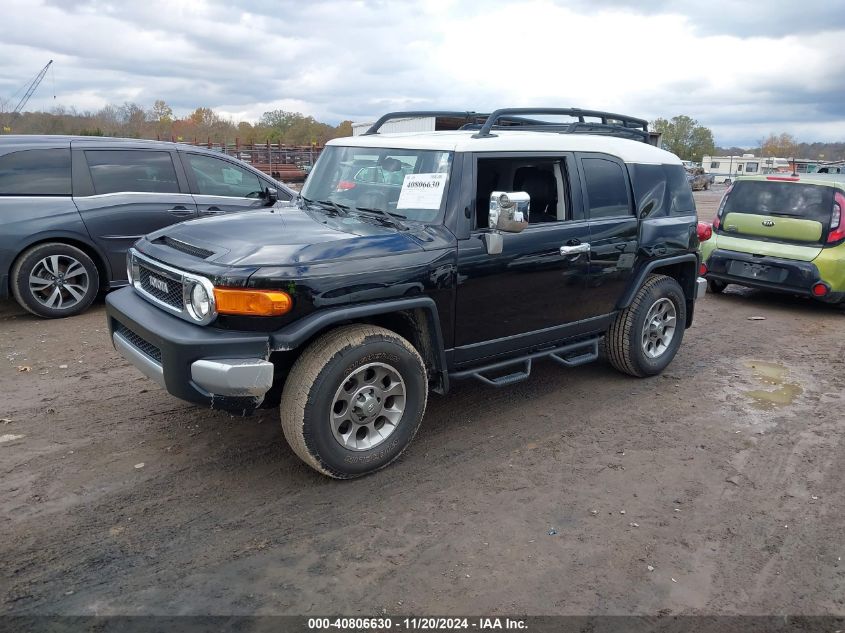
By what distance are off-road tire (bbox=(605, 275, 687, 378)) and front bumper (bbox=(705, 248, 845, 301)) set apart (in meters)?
2.90

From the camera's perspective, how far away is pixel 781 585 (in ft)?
10.1

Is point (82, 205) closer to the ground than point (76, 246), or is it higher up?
higher up

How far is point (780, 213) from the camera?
819 centimetres

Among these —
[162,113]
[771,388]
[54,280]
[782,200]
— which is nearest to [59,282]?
[54,280]

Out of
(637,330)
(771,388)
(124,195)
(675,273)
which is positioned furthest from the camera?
(124,195)

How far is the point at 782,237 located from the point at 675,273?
10.2 ft

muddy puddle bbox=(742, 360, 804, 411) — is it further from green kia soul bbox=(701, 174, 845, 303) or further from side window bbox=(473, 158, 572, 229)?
side window bbox=(473, 158, 572, 229)

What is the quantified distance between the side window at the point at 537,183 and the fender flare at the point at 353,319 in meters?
0.89

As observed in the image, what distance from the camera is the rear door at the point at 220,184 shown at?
777 centimetres

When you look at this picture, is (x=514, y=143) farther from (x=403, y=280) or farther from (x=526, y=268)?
(x=403, y=280)

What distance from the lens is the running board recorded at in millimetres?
4469

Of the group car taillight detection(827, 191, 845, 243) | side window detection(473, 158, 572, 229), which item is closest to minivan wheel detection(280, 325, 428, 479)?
side window detection(473, 158, 572, 229)

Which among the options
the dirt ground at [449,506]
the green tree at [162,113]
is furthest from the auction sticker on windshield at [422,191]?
the green tree at [162,113]

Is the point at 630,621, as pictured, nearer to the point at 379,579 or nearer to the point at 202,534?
the point at 379,579
